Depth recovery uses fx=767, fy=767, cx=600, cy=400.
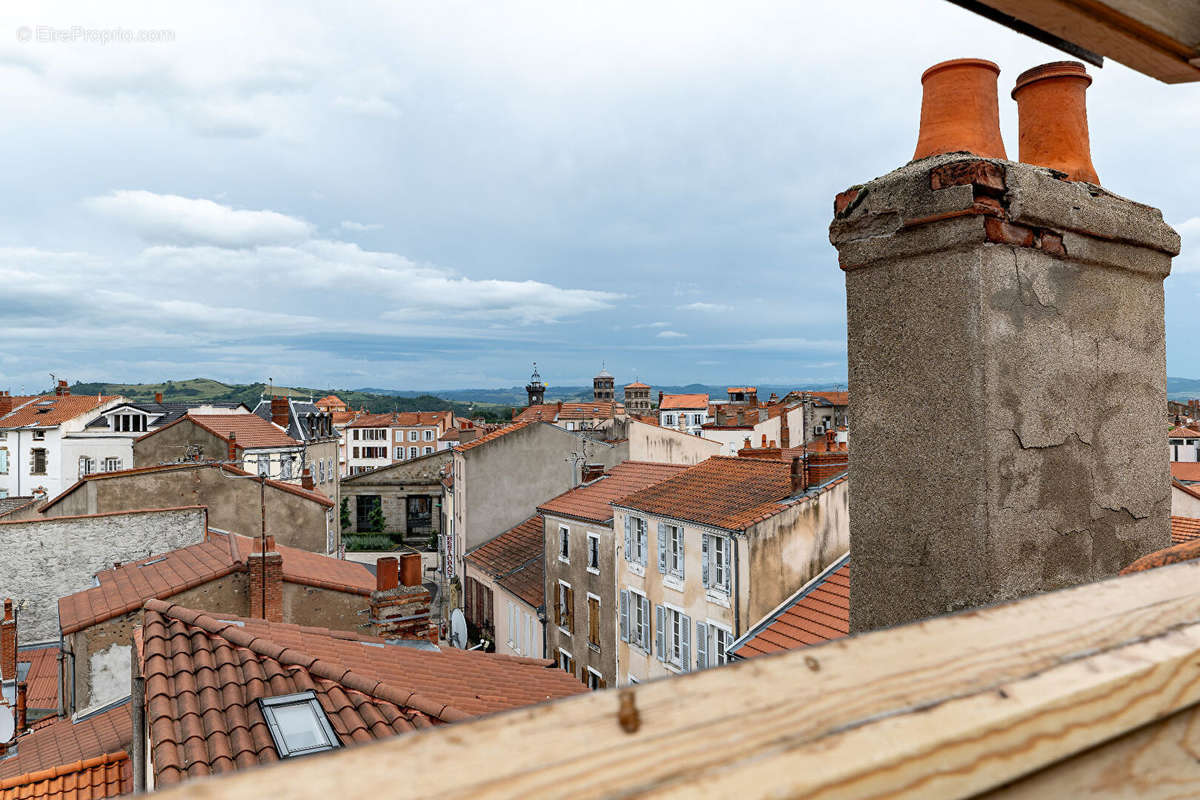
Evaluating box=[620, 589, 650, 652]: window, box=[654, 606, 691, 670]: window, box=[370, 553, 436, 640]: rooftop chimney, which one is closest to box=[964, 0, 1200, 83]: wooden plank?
box=[370, 553, 436, 640]: rooftop chimney

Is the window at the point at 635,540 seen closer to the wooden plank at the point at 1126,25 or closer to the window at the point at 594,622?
the window at the point at 594,622

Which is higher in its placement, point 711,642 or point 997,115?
point 997,115

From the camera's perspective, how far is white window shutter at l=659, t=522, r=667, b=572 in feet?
59.2

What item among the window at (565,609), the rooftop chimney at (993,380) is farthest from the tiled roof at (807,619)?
the rooftop chimney at (993,380)

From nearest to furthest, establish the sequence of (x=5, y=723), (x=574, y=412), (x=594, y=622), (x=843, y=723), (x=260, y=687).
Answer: (x=843, y=723) < (x=260, y=687) < (x=5, y=723) < (x=594, y=622) < (x=574, y=412)

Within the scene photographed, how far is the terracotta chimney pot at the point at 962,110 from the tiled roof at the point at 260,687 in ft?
19.0

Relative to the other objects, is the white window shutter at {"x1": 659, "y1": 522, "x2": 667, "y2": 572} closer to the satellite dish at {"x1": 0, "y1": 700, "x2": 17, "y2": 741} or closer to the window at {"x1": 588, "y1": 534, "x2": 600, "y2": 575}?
the window at {"x1": 588, "y1": 534, "x2": 600, "y2": 575}

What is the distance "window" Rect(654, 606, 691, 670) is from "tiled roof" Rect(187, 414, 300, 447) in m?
22.7

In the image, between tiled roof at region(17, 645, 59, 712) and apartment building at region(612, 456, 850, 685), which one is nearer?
apartment building at region(612, 456, 850, 685)

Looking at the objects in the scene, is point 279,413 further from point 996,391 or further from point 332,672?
point 996,391

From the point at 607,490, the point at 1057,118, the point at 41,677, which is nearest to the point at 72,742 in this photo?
the point at 41,677

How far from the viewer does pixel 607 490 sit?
77.4ft

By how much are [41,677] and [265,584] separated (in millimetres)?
10340

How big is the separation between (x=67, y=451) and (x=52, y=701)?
34520 mm
